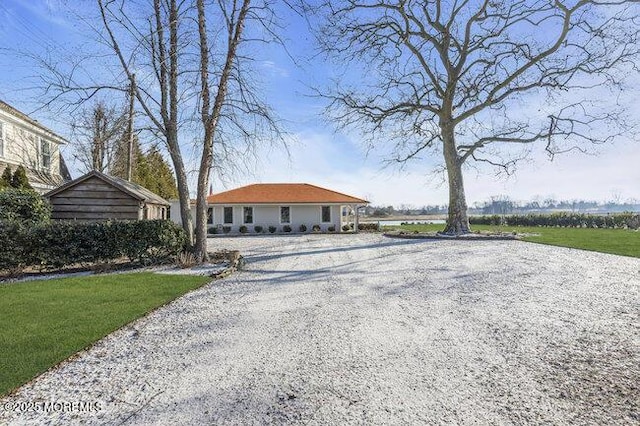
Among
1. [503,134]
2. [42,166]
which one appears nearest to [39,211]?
[42,166]

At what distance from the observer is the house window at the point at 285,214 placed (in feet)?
97.7

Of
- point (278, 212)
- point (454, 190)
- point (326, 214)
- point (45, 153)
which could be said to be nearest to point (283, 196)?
point (278, 212)

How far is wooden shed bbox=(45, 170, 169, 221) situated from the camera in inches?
534

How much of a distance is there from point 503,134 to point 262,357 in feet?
69.5

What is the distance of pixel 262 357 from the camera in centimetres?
416

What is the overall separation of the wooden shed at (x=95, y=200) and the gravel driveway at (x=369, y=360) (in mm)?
7749

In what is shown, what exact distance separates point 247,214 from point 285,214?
2867 millimetres

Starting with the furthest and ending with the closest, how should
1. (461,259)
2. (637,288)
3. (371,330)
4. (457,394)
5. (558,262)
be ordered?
1. (461,259)
2. (558,262)
3. (637,288)
4. (371,330)
5. (457,394)

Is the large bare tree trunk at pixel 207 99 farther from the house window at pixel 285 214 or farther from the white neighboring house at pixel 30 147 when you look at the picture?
the house window at pixel 285 214

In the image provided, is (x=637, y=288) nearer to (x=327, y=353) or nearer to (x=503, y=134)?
(x=327, y=353)

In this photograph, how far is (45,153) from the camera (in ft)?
66.1

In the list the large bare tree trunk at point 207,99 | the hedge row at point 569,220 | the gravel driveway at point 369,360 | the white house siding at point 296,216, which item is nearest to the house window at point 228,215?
the white house siding at point 296,216

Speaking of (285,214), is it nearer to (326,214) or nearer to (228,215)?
(326,214)

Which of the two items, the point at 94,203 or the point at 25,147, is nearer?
the point at 94,203
